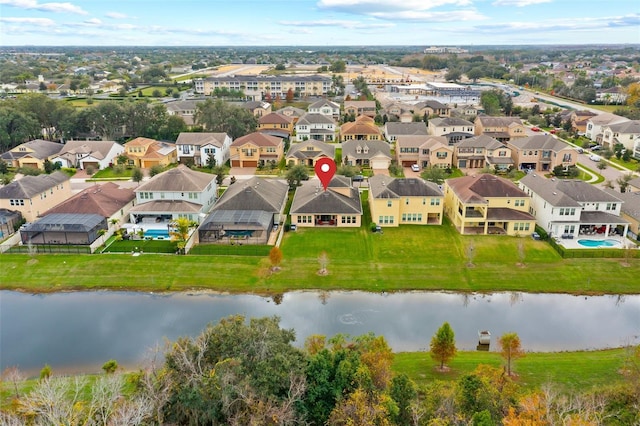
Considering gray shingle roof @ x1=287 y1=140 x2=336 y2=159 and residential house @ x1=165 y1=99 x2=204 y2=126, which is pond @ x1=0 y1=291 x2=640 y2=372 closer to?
gray shingle roof @ x1=287 y1=140 x2=336 y2=159

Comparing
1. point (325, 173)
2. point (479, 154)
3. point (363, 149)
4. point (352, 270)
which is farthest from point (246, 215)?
point (479, 154)

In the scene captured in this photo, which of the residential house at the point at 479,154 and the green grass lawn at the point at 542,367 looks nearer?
the green grass lawn at the point at 542,367

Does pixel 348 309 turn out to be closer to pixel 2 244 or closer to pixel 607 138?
pixel 2 244

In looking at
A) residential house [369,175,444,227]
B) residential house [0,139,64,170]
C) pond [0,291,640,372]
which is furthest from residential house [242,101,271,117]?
pond [0,291,640,372]

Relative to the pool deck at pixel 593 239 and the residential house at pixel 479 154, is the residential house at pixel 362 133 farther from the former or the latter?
the pool deck at pixel 593 239

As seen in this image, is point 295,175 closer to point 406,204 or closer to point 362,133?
point 406,204

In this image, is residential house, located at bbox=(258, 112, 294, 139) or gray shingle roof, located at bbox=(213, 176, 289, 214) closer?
gray shingle roof, located at bbox=(213, 176, 289, 214)

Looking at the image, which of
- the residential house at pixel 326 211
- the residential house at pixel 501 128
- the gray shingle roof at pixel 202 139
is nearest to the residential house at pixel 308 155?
the gray shingle roof at pixel 202 139
